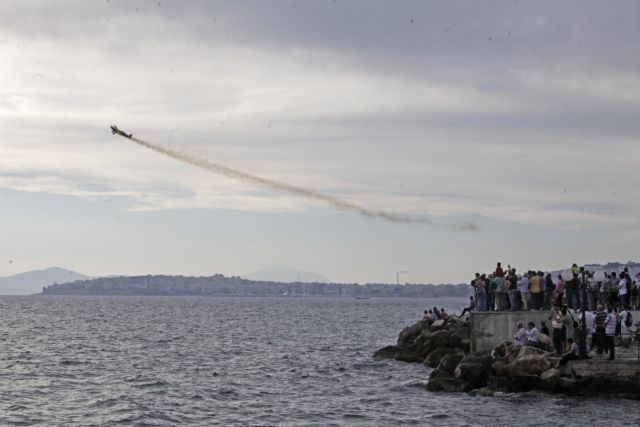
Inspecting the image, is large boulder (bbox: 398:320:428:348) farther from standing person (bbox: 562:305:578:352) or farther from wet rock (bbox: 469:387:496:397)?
standing person (bbox: 562:305:578:352)

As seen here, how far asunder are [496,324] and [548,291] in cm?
261

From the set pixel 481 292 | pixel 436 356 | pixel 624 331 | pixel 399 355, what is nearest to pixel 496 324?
pixel 481 292

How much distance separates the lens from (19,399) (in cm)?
3431

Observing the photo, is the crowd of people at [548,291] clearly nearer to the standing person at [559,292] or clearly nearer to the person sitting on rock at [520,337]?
the standing person at [559,292]

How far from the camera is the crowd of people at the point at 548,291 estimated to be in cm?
3712

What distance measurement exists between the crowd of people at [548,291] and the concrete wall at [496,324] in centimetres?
86

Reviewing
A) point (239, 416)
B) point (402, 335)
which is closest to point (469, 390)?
point (239, 416)

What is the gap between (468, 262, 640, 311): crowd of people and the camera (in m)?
37.1

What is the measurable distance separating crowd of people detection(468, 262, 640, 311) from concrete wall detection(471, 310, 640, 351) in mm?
864

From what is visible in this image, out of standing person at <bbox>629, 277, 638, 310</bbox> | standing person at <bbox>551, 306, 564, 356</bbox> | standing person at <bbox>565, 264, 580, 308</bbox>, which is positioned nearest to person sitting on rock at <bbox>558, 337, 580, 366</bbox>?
standing person at <bbox>551, 306, 564, 356</bbox>

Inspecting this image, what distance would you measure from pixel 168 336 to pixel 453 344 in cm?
3521

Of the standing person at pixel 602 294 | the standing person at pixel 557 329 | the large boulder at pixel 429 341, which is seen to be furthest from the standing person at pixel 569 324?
the large boulder at pixel 429 341

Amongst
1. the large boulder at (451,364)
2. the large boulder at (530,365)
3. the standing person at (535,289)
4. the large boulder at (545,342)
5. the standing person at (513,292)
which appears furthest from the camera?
the standing person at (513,292)

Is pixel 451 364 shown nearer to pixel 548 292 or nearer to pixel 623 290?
pixel 548 292
